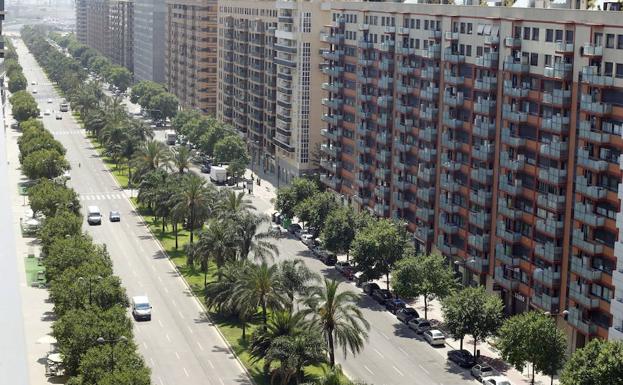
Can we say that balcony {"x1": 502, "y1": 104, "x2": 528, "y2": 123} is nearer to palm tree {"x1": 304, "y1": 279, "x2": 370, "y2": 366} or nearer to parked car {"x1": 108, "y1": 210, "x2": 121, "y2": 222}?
palm tree {"x1": 304, "y1": 279, "x2": 370, "y2": 366}

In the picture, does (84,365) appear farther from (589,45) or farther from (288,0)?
(288,0)

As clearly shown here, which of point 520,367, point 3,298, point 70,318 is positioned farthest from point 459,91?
point 3,298

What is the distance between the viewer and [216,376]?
78.8 metres

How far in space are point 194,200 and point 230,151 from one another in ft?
207

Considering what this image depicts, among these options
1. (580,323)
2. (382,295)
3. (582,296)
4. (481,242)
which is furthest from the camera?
(382,295)

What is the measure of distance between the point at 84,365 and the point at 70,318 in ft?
32.1

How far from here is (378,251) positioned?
334 feet

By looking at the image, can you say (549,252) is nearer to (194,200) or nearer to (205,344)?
(205,344)

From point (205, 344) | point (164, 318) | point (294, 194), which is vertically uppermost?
point (294, 194)

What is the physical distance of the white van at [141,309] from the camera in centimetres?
9512

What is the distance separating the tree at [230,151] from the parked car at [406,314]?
280 feet

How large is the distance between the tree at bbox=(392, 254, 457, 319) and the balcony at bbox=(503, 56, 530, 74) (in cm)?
2058

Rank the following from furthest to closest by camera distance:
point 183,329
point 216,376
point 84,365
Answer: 1. point 183,329
2. point 216,376
3. point 84,365

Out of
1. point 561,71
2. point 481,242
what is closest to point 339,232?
point 481,242
